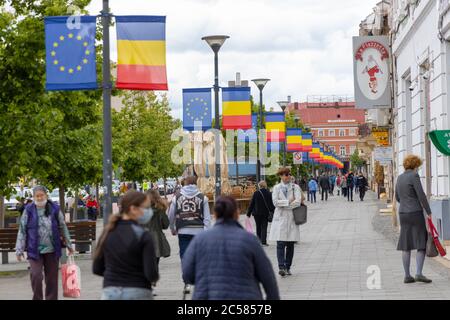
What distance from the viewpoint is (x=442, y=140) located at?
20.1 m

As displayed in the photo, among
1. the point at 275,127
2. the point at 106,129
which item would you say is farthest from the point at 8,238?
the point at 275,127

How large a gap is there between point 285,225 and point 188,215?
8.66 feet

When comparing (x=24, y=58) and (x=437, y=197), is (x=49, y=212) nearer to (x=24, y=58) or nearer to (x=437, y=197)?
(x=24, y=58)

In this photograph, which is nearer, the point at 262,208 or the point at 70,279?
the point at 70,279

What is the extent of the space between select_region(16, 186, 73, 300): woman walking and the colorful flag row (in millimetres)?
2952

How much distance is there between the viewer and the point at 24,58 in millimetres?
20141

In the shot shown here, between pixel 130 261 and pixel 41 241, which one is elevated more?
pixel 130 261

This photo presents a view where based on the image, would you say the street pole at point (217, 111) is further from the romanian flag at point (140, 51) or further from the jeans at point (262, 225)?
the romanian flag at point (140, 51)

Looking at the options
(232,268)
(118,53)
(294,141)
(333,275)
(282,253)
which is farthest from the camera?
(294,141)

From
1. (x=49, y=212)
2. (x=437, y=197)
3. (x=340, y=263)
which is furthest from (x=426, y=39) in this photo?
(x=49, y=212)

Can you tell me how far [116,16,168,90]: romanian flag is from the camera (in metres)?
15.0

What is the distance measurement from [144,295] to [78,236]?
15988 millimetres

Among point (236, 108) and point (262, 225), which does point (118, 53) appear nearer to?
point (262, 225)
